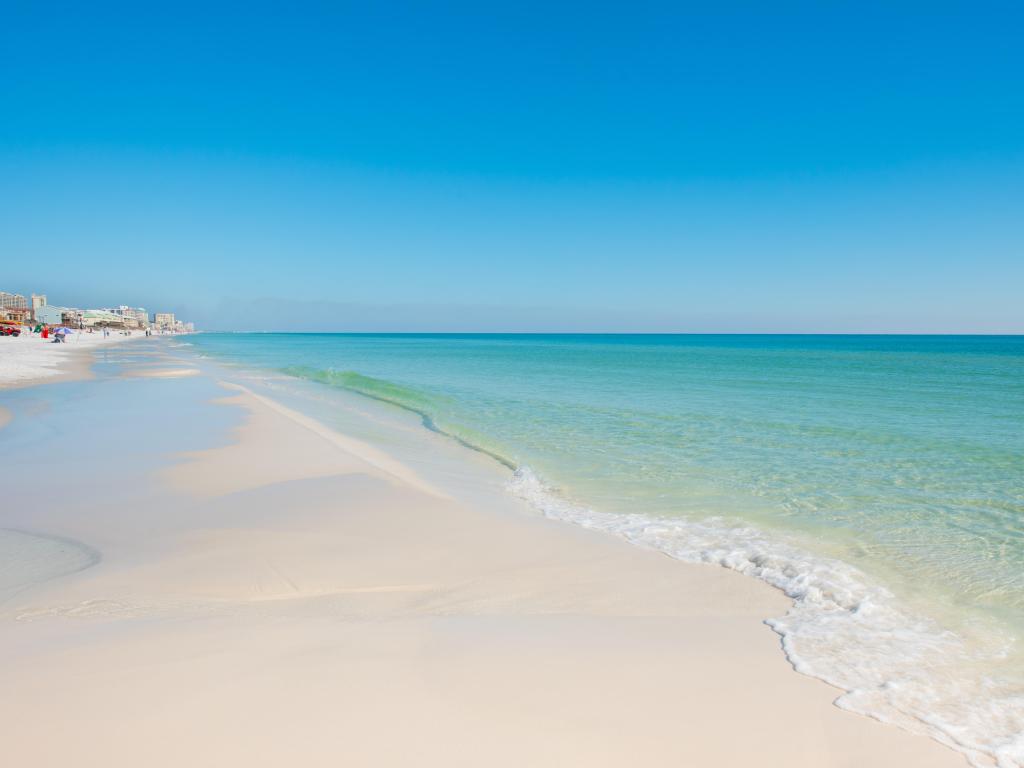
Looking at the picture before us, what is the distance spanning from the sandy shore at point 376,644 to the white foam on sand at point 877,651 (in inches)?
8.0

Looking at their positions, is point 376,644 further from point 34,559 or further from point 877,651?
point 34,559

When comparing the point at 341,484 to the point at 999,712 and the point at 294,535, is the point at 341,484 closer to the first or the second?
the point at 294,535

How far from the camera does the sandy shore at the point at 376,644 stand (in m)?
3.19

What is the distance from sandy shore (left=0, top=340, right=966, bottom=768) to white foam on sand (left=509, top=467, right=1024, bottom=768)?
20 cm

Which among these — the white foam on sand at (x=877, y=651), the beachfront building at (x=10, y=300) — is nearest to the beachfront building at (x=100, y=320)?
the beachfront building at (x=10, y=300)

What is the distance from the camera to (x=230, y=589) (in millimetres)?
5438

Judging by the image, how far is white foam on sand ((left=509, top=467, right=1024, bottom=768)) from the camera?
361 centimetres

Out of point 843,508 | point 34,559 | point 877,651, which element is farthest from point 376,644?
point 843,508

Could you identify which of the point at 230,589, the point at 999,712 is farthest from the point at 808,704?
the point at 230,589

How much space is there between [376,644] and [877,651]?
3.76m

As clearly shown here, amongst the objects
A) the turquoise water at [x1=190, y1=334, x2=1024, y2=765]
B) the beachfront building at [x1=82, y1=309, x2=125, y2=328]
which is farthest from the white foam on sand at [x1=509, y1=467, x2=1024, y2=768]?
the beachfront building at [x1=82, y1=309, x2=125, y2=328]

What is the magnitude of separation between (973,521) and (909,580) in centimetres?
293

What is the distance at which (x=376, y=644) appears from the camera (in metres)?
4.26

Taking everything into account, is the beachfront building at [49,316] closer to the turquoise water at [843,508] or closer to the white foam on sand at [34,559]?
the turquoise water at [843,508]
